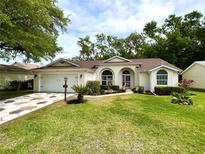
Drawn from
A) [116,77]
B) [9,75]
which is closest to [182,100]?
[116,77]

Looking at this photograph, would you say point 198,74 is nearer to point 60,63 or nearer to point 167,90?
Answer: point 167,90

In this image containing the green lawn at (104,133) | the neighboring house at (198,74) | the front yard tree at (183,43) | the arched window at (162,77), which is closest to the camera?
the green lawn at (104,133)

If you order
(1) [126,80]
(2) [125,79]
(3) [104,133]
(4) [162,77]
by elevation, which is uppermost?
(4) [162,77]

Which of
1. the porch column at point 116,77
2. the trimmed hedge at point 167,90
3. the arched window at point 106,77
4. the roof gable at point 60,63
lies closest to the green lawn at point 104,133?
the trimmed hedge at point 167,90

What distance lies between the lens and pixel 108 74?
2502 cm

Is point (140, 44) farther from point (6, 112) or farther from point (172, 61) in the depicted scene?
point (6, 112)

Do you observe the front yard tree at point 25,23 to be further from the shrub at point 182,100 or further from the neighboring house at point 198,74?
the neighboring house at point 198,74

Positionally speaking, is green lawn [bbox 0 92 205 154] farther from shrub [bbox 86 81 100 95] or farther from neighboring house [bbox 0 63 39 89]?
neighboring house [bbox 0 63 39 89]

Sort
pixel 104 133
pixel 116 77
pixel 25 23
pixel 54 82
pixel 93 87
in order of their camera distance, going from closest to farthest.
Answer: pixel 104 133
pixel 25 23
pixel 93 87
pixel 54 82
pixel 116 77

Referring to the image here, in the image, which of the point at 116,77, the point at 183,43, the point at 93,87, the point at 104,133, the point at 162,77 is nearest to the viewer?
the point at 104,133

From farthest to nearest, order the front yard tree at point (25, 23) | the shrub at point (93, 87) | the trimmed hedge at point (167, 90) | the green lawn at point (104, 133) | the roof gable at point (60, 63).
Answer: the roof gable at point (60, 63) < the trimmed hedge at point (167, 90) < the shrub at point (93, 87) < the front yard tree at point (25, 23) < the green lawn at point (104, 133)

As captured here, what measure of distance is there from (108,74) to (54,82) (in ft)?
23.7

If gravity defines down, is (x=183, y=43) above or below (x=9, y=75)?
above

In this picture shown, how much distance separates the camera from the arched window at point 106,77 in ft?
81.8
